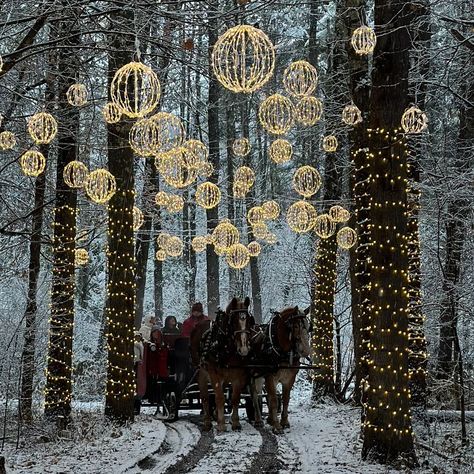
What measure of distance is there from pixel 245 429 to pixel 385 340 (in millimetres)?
5107

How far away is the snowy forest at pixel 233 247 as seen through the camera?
981 cm

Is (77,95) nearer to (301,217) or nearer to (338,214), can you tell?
(338,214)

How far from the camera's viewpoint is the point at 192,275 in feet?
106

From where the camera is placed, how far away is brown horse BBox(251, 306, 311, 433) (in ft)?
46.3

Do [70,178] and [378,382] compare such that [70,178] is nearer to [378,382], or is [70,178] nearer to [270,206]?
[378,382]

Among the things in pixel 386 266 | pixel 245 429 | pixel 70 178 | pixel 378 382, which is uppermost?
pixel 70 178

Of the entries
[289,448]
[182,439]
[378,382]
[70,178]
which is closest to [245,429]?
[182,439]

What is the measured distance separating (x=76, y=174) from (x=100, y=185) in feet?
2.12

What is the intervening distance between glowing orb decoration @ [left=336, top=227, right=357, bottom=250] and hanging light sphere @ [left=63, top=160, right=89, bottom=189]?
6.55m

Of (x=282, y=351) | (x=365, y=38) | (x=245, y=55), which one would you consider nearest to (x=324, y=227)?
(x=282, y=351)

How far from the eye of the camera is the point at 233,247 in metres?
21.6

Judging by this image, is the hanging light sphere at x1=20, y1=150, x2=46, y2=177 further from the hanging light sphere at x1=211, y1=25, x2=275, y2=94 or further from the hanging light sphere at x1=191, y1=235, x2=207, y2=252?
the hanging light sphere at x1=191, y1=235, x2=207, y2=252

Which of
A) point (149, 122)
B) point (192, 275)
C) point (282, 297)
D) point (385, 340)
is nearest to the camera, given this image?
point (385, 340)

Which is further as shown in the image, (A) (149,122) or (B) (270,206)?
(B) (270,206)
